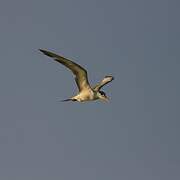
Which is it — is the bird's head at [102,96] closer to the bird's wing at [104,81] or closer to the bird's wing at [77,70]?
the bird's wing at [104,81]

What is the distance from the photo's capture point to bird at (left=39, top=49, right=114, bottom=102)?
45.3m

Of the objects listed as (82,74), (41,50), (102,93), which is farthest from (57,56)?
(102,93)

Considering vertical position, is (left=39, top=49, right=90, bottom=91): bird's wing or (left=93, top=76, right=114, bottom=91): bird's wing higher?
(left=93, top=76, right=114, bottom=91): bird's wing

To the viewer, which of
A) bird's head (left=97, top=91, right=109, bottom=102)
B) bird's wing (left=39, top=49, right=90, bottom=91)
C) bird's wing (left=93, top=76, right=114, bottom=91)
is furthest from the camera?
bird's wing (left=93, top=76, right=114, bottom=91)

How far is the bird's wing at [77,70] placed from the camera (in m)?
44.3

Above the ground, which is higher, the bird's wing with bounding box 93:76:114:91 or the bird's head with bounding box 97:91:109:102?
the bird's wing with bounding box 93:76:114:91

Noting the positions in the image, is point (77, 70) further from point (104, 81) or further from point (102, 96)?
point (104, 81)

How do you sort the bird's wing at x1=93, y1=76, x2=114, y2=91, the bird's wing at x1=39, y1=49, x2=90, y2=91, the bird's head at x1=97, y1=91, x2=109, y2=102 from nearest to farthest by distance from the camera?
the bird's wing at x1=39, y1=49, x2=90, y2=91
the bird's head at x1=97, y1=91, x2=109, y2=102
the bird's wing at x1=93, y1=76, x2=114, y2=91

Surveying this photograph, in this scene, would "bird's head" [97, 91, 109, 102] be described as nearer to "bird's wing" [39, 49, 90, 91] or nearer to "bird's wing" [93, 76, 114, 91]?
"bird's wing" [93, 76, 114, 91]

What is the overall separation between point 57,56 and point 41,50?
1877 mm

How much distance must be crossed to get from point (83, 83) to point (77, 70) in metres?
2.63

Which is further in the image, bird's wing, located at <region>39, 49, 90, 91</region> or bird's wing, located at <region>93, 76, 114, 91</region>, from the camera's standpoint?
bird's wing, located at <region>93, 76, 114, 91</region>

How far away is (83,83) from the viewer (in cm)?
5050

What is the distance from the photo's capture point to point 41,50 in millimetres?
42906
